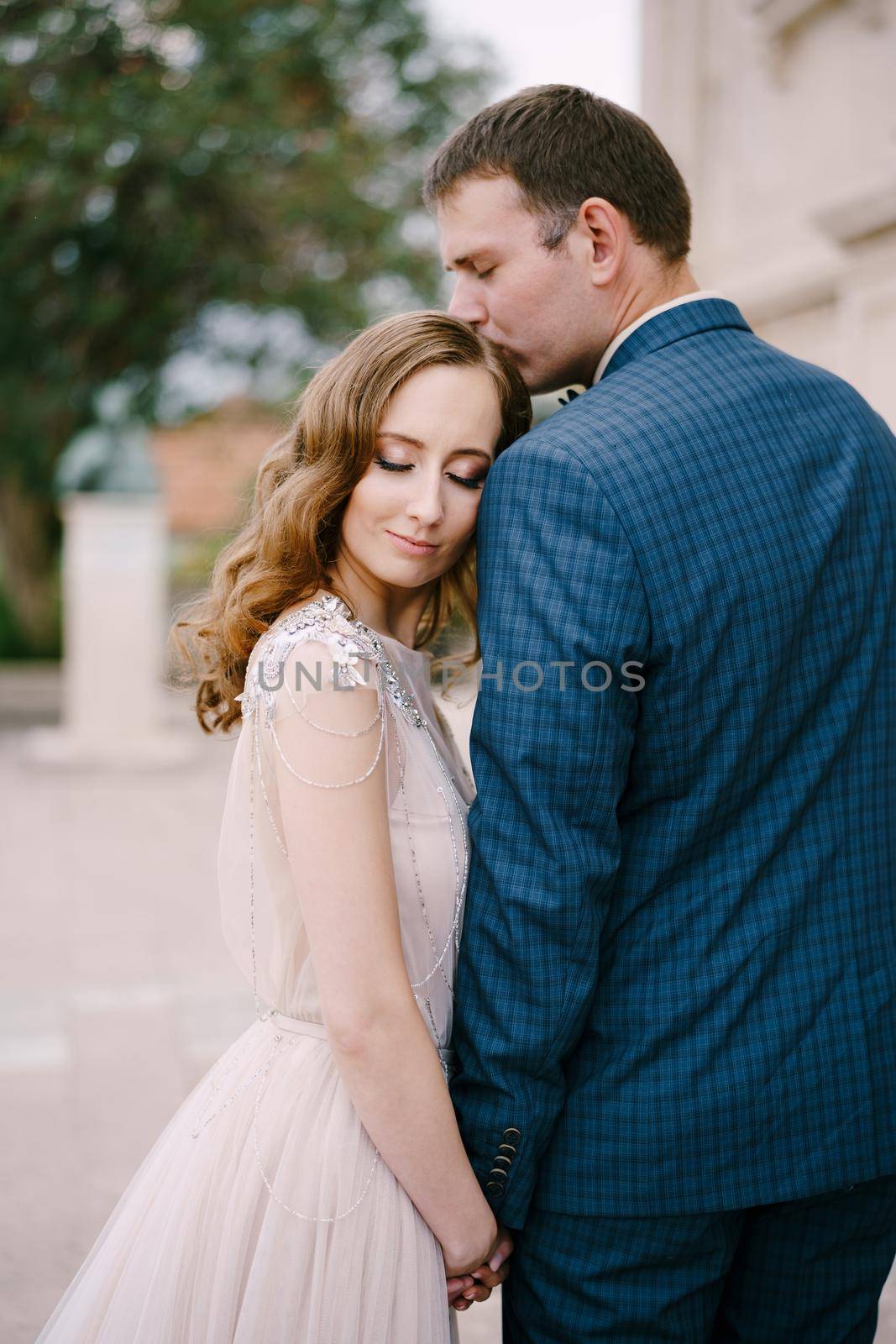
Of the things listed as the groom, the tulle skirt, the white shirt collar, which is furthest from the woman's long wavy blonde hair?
the tulle skirt

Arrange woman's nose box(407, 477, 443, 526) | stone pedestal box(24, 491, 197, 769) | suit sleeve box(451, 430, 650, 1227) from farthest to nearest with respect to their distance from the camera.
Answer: stone pedestal box(24, 491, 197, 769), woman's nose box(407, 477, 443, 526), suit sleeve box(451, 430, 650, 1227)

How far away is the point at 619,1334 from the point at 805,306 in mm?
3921

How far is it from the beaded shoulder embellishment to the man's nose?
Answer: 1.51 ft

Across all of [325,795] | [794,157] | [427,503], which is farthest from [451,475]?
[794,157]

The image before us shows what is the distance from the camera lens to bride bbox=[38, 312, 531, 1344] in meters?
1.50

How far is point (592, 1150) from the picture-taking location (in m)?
1.50

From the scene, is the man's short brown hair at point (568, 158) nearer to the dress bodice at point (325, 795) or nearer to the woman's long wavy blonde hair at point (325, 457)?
the woman's long wavy blonde hair at point (325, 457)

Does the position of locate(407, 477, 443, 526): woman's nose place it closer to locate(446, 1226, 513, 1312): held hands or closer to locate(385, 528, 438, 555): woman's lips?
locate(385, 528, 438, 555): woman's lips

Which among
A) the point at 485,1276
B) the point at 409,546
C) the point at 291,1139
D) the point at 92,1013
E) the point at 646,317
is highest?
the point at 646,317

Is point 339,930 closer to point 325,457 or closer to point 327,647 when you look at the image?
point 327,647

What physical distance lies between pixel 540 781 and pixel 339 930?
0.98 ft

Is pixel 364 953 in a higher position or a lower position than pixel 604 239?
lower

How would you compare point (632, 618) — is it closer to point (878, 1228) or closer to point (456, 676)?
point (878, 1228)

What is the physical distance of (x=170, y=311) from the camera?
1384cm
